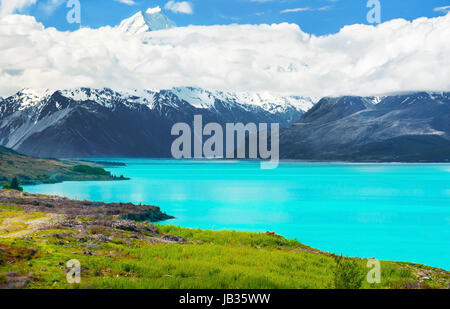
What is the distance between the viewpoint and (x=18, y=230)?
37.3 meters

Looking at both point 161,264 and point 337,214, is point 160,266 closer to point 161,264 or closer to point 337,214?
point 161,264

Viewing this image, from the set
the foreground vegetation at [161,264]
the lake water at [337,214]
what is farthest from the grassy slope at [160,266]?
the lake water at [337,214]

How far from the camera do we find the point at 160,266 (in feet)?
83.4

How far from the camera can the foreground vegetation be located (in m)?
22.0

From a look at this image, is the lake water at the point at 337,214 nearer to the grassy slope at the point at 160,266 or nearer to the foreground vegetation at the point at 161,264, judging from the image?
the foreground vegetation at the point at 161,264

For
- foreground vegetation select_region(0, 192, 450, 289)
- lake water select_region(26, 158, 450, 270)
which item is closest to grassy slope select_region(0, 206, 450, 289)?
foreground vegetation select_region(0, 192, 450, 289)

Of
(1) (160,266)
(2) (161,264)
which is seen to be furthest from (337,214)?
(1) (160,266)

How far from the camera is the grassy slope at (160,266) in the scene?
72.1 ft

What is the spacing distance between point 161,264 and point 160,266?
44 cm

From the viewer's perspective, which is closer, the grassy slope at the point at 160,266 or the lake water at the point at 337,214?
the grassy slope at the point at 160,266

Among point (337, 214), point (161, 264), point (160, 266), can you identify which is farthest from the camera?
point (337, 214)

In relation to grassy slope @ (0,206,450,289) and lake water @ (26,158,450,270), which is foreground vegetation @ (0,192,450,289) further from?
lake water @ (26,158,450,270)
